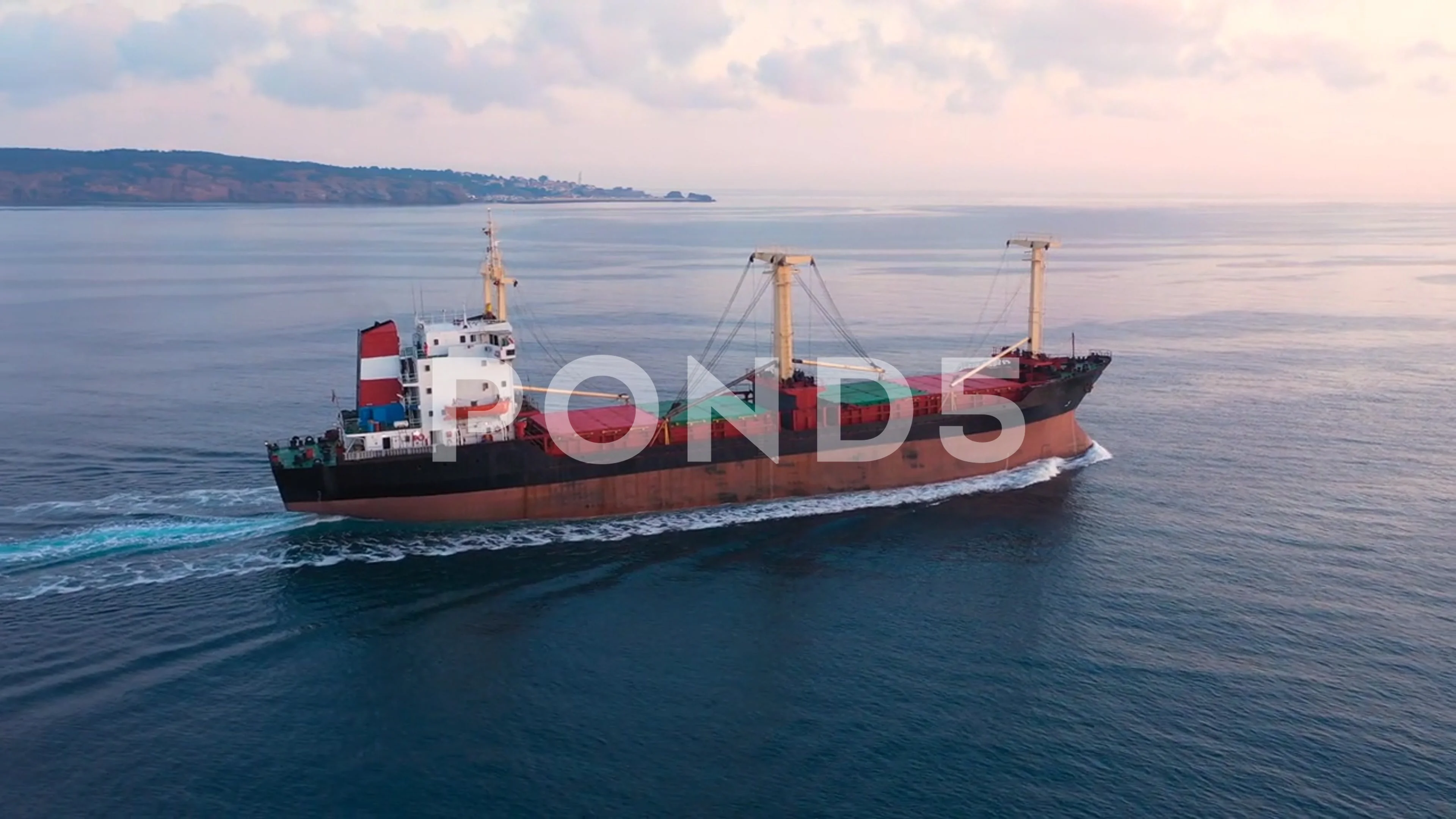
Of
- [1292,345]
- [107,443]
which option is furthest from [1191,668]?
[1292,345]

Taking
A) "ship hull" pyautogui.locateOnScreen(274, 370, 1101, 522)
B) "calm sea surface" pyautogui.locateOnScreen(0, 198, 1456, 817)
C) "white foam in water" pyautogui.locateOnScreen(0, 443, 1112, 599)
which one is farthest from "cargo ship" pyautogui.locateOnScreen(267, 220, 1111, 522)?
"calm sea surface" pyautogui.locateOnScreen(0, 198, 1456, 817)

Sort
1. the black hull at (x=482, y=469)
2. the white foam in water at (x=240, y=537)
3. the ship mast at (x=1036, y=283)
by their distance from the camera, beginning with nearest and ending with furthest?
the white foam in water at (x=240, y=537) → the black hull at (x=482, y=469) → the ship mast at (x=1036, y=283)

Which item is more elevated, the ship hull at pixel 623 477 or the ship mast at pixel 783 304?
the ship mast at pixel 783 304

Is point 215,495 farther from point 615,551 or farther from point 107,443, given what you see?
point 615,551

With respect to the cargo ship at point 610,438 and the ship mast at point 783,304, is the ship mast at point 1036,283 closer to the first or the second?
the cargo ship at point 610,438

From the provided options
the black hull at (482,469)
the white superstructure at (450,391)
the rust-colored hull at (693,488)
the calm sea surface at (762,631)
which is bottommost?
the calm sea surface at (762,631)

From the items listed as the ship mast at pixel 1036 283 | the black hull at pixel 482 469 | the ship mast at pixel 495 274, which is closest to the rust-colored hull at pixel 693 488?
the black hull at pixel 482 469
